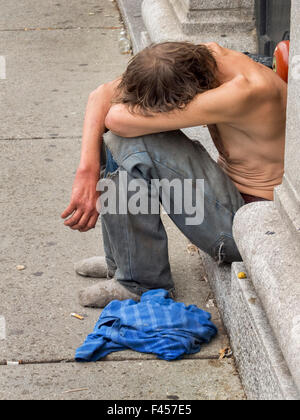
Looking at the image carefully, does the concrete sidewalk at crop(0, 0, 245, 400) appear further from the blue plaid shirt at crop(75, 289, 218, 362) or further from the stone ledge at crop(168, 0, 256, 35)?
the stone ledge at crop(168, 0, 256, 35)

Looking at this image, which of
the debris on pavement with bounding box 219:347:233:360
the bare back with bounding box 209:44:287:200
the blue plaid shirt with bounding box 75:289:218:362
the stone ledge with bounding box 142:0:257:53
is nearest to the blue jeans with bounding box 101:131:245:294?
the bare back with bounding box 209:44:287:200

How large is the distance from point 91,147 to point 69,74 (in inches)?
122

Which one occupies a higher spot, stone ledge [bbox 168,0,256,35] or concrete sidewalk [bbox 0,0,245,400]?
stone ledge [bbox 168,0,256,35]

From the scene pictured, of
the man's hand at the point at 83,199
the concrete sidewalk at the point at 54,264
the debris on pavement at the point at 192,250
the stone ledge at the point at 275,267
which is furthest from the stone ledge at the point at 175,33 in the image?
the stone ledge at the point at 275,267

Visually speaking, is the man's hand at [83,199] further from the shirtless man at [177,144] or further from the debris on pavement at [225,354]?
the debris on pavement at [225,354]

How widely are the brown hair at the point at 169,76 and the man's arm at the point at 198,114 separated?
28 mm

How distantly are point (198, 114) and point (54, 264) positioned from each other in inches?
→ 42.8

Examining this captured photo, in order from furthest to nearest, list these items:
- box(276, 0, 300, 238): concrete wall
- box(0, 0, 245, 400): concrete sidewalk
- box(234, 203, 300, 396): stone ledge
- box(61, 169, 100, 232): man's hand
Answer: box(61, 169, 100, 232): man's hand
box(0, 0, 245, 400): concrete sidewalk
box(276, 0, 300, 238): concrete wall
box(234, 203, 300, 396): stone ledge

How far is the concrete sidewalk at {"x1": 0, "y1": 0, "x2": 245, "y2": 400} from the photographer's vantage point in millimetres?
2574

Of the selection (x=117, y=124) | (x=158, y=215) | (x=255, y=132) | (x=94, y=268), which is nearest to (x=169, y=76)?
(x=117, y=124)

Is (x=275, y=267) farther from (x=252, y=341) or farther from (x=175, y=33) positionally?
(x=175, y=33)

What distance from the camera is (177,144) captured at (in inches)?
110
